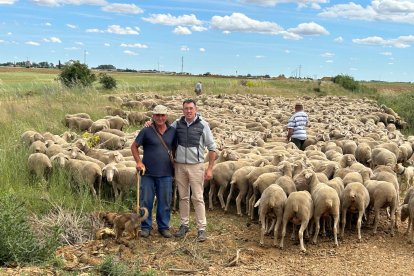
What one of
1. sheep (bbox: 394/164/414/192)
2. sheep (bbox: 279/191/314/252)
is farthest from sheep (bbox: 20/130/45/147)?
sheep (bbox: 394/164/414/192)

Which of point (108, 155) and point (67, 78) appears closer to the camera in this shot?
point (108, 155)

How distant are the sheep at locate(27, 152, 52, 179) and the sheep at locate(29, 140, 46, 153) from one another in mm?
1183

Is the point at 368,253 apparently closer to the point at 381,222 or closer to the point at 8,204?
the point at 381,222

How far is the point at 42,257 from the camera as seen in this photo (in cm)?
736

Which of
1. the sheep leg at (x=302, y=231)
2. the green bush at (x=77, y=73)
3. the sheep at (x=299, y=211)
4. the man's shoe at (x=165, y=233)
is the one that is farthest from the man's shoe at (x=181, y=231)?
the green bush at (x=77, y=73)

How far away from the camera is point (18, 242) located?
7.29 meters

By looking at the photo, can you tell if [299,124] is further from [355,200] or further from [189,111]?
[189,111]

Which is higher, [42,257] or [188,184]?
[188,184]

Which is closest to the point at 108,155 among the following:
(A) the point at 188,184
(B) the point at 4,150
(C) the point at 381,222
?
(B) the point at 4,150

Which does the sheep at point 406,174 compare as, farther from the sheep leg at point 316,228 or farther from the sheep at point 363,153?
the sheep leg at point 316,228

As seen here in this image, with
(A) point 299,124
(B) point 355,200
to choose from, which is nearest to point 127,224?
(B) point 355,200

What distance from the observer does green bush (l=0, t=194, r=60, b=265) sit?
717cm

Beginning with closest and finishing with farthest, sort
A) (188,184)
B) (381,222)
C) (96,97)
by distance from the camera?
(188,184) → (381,222) → (96,97)

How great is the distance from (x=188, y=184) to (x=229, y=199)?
1.79 metres
